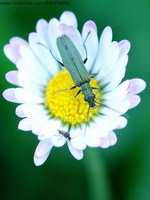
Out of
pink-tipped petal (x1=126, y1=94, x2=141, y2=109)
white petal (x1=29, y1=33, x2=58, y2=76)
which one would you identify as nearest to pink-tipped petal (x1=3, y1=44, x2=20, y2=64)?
white petal (x1=29, y1=33, x2=58, y2=76)

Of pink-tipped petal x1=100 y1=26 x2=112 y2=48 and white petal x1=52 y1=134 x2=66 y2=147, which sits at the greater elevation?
pink-tipped petal x1=100 y1=26 x2=112 y2=48

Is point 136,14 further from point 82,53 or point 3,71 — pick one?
point 3,71

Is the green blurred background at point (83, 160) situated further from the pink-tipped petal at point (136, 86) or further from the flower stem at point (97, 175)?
the pink-tipped petal at point (136, 86)

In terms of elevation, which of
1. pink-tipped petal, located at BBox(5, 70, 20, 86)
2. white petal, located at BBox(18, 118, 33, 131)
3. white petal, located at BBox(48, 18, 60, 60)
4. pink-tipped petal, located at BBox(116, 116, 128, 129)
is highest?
white petal, located at BBox(48, 18, 60, 60)

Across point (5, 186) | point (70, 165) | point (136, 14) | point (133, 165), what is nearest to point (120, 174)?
point (133, 165)

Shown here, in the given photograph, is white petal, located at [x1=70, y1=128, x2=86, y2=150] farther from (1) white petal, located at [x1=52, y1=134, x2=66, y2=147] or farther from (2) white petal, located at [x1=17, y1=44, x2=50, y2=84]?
(2) white petal, located at [x1=17, y1=44, x2=50, y2=84]

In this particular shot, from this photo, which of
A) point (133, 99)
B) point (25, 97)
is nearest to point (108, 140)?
point (133, 99)

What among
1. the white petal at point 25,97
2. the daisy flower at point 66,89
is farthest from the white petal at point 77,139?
the white petal at point 25,97
